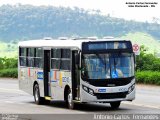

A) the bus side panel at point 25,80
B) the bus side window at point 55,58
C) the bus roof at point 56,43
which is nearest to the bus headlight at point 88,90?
the bus roof at point 56,43

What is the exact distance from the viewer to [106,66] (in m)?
24.0

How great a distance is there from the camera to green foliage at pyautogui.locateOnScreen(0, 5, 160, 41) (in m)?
127

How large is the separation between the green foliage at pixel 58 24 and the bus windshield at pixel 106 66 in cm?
9684

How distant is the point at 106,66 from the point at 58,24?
111 metres

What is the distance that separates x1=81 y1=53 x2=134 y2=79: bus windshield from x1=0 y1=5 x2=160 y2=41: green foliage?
9684 cm

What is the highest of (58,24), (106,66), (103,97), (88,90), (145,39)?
(58,24)

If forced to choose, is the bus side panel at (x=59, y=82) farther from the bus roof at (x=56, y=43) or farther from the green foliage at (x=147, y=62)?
the green foliage at (x=147, y=62)

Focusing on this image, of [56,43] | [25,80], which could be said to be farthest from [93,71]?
[25,80]

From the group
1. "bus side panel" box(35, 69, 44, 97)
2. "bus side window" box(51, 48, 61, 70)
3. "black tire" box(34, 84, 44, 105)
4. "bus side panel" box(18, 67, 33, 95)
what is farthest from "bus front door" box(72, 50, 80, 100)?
"bus side panel" box(18, 67, 33, 95)

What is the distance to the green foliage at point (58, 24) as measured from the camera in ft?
417

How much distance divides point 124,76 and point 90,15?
116 m

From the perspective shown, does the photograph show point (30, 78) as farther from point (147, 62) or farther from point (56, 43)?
point (147, 62)

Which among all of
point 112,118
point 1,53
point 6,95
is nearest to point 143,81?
point 6,95

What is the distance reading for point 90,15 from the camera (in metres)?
139
